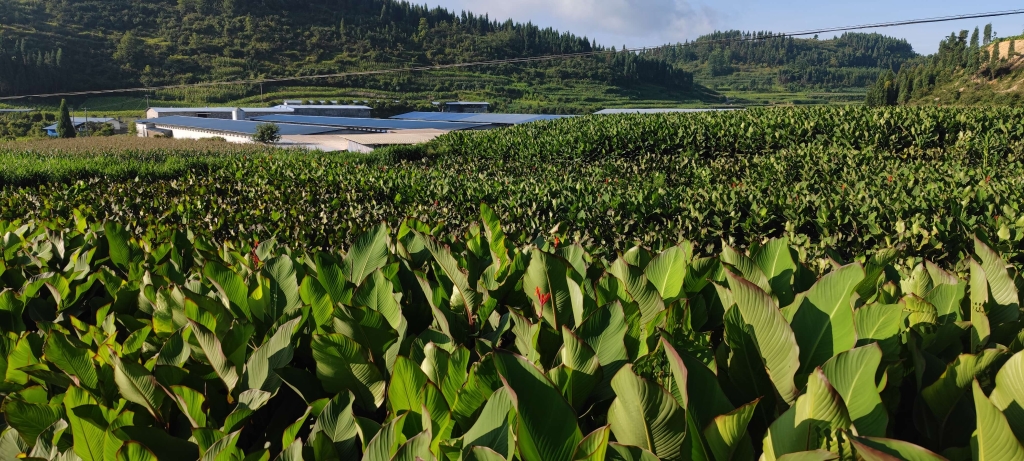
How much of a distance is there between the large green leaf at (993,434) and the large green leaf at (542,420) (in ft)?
1.85

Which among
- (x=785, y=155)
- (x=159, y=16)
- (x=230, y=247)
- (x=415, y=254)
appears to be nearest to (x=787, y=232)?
(x=415, y=254)

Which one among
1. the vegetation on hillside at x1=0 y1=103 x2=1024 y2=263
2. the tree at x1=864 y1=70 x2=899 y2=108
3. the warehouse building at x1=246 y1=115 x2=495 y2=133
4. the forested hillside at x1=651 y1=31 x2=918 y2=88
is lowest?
the vegetation on hillside at x1=0 y1=103 x2=1024 y2=263

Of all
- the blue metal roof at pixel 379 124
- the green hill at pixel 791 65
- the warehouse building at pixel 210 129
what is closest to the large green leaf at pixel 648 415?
the warehouse building at pixel 210 129

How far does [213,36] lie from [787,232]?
109 meters

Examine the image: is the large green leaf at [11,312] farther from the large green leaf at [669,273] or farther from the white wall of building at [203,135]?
the white wall of building at [203,135]

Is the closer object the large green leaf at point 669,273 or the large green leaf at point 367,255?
the large green leaf at point 669,273

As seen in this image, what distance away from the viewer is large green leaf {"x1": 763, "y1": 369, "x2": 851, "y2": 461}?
0.96 m

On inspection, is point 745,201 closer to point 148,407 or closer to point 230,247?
point 230,247

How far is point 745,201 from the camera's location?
5.79 meters

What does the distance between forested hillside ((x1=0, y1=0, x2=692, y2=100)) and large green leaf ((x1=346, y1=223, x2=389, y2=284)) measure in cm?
8550

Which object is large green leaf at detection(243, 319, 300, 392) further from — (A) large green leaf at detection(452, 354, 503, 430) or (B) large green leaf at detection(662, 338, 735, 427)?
(B) large green leaf at detection(662, 338, 735, 427)

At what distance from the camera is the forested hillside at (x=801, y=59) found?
463 feet

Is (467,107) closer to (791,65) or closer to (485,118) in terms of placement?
(485,118)

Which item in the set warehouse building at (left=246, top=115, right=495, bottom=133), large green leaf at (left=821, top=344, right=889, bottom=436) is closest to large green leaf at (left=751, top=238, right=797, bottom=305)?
large green leaf at (left=821, top=344, right=889, bottom=436)
